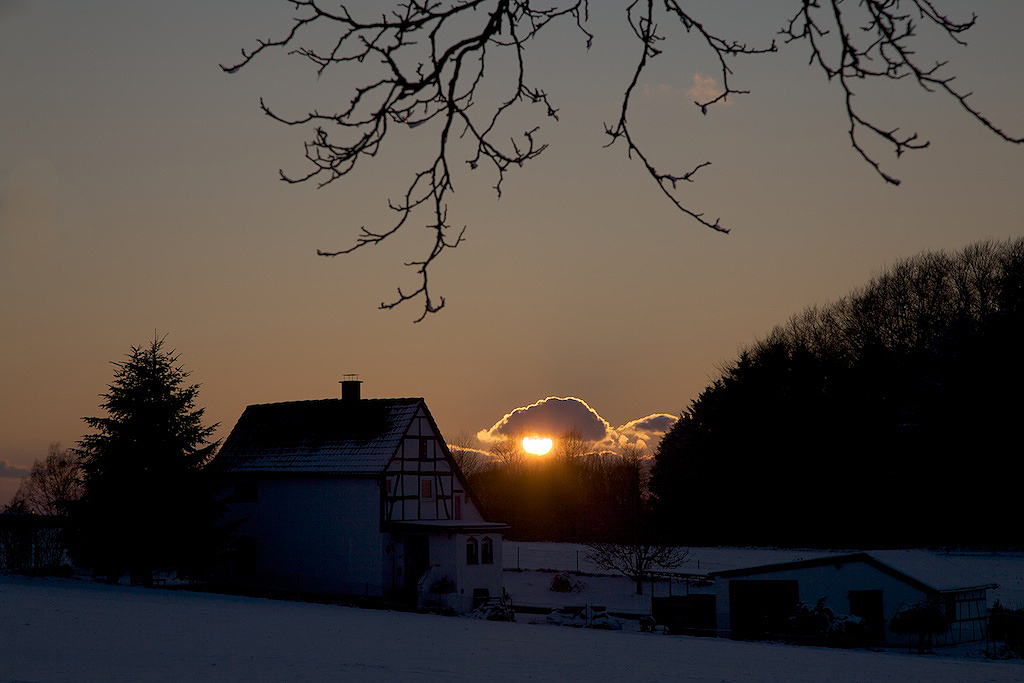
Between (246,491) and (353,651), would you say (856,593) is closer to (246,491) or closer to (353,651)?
(353,651)

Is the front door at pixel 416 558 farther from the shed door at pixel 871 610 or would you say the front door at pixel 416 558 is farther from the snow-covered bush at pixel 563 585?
the shed door at pixel 871 610

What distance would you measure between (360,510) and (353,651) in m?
17.2

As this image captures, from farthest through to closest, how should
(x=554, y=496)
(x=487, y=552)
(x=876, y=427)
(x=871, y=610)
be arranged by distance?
(x=554, y=496) < (x=876, y=427) < (x=487, y=552) < (x=871, y=610)

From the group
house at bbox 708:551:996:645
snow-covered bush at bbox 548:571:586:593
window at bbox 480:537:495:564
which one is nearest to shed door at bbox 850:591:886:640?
house at bbox 708:551:996:645

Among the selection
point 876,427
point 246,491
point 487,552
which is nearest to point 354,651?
point 487,552

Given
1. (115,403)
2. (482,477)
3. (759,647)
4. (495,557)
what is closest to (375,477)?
(495,557)

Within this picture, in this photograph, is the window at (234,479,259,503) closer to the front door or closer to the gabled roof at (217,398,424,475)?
the gabled roof at (217,398,424,475)

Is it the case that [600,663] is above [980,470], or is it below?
below

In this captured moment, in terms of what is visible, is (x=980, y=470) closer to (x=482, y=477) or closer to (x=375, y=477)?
(x=375, y=477)

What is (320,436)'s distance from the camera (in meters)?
44.3

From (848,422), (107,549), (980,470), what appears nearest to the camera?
(107,549)

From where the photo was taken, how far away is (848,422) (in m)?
60.6

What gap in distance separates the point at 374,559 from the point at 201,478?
23.9ft

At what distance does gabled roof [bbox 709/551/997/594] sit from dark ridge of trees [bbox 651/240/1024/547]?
19.4 meters
